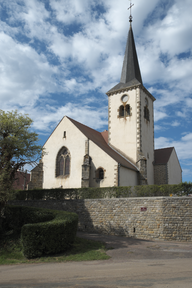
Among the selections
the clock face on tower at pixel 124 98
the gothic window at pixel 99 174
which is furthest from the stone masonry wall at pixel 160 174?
the clock face on tower at pixel 124 98

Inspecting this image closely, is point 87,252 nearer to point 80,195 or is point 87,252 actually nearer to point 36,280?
point 36,280

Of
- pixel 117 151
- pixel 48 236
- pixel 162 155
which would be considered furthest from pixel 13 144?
pixel 162 155

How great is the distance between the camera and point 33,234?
33.1ft

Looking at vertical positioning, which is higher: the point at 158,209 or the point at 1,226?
the point at 158,209

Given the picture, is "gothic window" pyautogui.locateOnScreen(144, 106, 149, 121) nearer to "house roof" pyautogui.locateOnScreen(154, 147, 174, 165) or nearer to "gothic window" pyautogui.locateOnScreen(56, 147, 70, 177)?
"house roof" pyautogui.locateOnScreen(154, 147, 174, 165)

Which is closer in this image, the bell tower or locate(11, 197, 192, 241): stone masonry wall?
locate(11, 197, 192, 241): stone masonry wall

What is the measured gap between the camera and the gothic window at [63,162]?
2333 centimetres

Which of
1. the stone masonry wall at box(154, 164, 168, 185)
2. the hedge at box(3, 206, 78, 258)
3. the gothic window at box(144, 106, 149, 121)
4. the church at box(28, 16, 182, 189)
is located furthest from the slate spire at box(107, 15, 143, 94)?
the hedge at box(3, 206, 78, 258)

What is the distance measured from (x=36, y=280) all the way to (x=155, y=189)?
10332 millimetres

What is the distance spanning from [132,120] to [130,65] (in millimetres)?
7385

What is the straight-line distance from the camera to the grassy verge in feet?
31.7

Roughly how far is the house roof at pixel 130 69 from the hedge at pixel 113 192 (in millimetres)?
13775

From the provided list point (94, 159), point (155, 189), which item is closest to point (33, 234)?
point (155, 189)

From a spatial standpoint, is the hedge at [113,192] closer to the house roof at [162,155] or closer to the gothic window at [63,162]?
the gothic window at [63,162]
